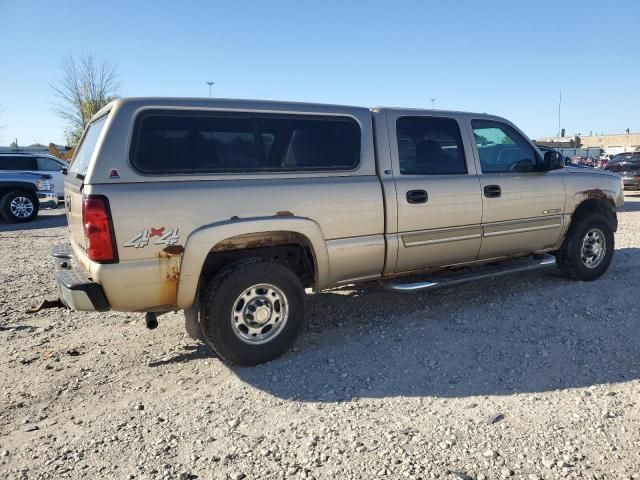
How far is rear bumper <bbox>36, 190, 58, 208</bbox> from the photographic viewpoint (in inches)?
524

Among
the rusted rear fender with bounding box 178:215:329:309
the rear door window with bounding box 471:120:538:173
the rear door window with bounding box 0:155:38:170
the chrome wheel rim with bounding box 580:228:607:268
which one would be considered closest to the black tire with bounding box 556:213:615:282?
the chrome wheel rim with bounding box 580:228:607:268

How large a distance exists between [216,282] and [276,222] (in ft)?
2.07

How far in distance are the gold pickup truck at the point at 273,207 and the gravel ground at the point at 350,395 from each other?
1.45ft

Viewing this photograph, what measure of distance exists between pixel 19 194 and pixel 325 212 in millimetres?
12101

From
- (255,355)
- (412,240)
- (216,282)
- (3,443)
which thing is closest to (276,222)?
(216,282)

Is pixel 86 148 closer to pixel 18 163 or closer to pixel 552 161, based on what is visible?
pixel 552 161

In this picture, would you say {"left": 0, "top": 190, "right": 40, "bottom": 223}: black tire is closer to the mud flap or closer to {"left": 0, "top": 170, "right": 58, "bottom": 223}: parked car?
{"left": 0, "top": 170, "right": 58, "bottom": 223}: parked car

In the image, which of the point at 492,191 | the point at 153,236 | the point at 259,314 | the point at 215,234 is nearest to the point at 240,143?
the point at 215,234

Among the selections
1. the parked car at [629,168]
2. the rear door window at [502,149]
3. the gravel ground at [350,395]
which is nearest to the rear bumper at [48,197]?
the gravel ground at [350,395]

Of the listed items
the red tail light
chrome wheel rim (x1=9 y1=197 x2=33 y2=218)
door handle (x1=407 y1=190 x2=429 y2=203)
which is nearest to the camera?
the red tail light

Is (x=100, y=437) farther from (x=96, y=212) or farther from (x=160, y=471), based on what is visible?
(x=96, y=212)

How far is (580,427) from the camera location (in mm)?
2850

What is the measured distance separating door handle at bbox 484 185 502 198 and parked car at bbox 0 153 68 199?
12.2 meters

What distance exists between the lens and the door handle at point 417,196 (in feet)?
13.9
